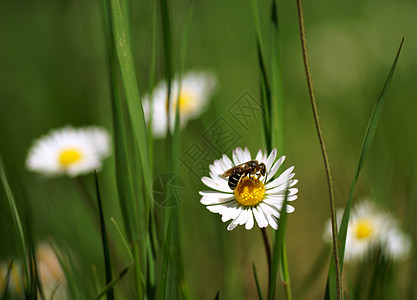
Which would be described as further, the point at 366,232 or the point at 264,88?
the point at 366,232

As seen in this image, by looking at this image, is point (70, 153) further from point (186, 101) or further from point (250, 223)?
point (250, 223)

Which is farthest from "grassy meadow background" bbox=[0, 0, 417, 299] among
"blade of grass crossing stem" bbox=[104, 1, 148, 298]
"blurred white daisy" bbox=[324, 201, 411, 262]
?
"blade of grass crossing stem" bbox=[104, 1, 148, 298]

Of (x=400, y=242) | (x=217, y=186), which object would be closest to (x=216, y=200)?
(x=217, y=186)

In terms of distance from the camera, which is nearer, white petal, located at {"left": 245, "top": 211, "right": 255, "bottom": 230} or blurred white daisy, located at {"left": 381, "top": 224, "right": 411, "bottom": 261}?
white petal, located at {"left": 245, "top": 211, "right": 255, "bottom": 230}

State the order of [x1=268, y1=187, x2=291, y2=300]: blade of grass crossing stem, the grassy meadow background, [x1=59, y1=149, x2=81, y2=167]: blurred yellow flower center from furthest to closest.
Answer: [x1=59, y1=149, x2=81, y2=167]: blurred yellow flower center
the grassy meadow background
[x1=268, y1=187, x2=291, y2=300]: blade of grass crossing stem

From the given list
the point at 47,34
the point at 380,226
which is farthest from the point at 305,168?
the point at 47,34

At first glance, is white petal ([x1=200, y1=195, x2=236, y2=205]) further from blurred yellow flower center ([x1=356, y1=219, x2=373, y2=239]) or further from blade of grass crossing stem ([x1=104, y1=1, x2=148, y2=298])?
blurred yellow flower center ([x1=356, y1=219, x2=373, y2=239])

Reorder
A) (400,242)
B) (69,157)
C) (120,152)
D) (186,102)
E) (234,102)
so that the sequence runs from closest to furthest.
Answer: (120,152), (400,242), (69,157), (234,102), (186,102)

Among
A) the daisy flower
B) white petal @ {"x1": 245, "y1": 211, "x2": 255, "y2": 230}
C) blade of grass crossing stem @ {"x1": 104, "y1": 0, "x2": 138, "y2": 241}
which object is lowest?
white petal @ {"x1": 245, "y1": 211, "x2": 255, "y2": 230}

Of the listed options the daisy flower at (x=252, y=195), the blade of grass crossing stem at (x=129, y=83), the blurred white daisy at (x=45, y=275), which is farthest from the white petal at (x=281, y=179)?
the blurred white daisy at (x=45, y=275)
